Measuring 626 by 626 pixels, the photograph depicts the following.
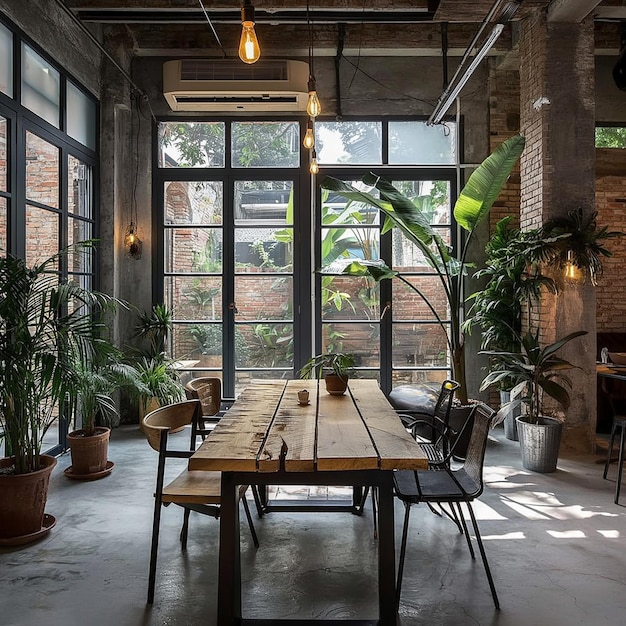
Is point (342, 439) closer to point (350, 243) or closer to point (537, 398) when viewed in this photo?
point (537, 398)

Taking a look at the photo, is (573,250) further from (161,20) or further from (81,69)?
(81,69)

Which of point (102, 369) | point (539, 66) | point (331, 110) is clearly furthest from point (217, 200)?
point (539, 66)

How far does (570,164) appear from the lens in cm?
522

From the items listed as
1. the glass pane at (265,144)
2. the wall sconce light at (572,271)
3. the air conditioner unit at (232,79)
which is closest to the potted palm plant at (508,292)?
the wall sconce light at (572,271)

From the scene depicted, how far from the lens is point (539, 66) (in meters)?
5.32

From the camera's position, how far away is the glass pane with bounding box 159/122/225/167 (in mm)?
6680

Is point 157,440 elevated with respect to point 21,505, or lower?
elevated

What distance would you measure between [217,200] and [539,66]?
3662mm

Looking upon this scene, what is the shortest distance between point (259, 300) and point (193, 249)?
3.23ft

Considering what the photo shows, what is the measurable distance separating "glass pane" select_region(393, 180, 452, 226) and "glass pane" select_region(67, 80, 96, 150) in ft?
11.2

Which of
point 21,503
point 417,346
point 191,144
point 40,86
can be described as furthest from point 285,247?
point 21,503

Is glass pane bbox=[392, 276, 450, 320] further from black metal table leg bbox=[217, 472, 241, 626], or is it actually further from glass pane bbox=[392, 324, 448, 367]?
black metal table leg bbox=[217, 472, 241, 626]

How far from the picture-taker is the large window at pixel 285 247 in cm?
669

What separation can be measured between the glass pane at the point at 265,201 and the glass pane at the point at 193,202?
24 cm
